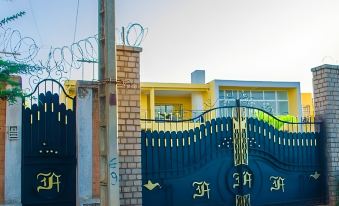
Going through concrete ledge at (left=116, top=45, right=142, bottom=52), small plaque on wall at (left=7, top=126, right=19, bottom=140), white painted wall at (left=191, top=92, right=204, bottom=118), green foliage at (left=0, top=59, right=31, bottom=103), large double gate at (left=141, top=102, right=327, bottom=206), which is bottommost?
large double gate at (left=141, top=102, right=327, bottom=206)

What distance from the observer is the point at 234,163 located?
23.4ft

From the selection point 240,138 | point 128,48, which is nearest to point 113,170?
point 128,48

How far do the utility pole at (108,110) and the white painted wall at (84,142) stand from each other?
2.91 feet

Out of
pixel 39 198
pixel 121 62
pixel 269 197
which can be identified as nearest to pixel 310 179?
pixel 269 197

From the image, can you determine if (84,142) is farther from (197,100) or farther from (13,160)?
(197,100)

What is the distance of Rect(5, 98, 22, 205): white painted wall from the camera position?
5426 mm

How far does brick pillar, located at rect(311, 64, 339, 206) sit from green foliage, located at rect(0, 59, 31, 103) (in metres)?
→ 5.28

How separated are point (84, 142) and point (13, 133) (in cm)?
92

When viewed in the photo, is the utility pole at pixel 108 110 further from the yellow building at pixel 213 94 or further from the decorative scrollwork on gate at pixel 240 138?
the yellow building at pixel 213 94

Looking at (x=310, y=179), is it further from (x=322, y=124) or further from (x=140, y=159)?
(x=140, y=159)

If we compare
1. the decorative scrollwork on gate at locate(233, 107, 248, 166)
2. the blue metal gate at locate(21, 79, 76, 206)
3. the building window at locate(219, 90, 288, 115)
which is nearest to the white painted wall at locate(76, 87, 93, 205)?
the blue metal gate at locate(21, 79, 76, 206)

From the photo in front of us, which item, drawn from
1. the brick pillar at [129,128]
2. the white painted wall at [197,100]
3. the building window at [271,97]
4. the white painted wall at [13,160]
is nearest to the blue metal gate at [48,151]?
the white painted wall at [13,160]

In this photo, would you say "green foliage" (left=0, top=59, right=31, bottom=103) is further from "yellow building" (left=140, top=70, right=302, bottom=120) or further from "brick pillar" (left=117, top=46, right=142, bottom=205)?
"yellow building" (left=140, top=70, right=302, bottom=120)

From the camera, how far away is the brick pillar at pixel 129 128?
5.87m
